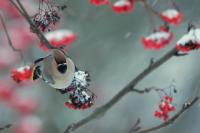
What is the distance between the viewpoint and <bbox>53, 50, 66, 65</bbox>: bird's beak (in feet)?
3.37

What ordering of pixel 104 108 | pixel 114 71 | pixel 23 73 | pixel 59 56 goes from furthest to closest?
1. pixel 114 71
2. pixel 104 108
3. pixel 23 73
4. pixel 59 56

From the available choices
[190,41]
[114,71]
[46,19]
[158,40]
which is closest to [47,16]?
[46,19]

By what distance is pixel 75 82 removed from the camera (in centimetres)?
111

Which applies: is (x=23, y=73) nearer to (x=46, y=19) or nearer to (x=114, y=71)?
(x=46, y=19)

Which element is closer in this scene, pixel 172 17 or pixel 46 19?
pixel 46 19

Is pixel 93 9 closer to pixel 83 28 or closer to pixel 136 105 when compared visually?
pixel 83 28

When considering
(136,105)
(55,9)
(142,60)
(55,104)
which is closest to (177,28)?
(142,60)

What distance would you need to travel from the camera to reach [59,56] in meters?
1.03

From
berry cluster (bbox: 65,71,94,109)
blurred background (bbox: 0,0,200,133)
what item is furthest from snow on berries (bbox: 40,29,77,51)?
blurred background (bbox: 0,0,200,133)

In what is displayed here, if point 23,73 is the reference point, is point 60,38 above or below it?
above

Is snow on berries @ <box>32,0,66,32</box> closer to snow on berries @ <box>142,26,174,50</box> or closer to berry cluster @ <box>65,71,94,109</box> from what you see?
berry cluster @ <box>65,71,94,109</box>

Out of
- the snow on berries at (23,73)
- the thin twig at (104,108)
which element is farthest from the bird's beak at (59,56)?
the snow on berries at (23,73)

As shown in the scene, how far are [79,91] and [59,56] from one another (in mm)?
132

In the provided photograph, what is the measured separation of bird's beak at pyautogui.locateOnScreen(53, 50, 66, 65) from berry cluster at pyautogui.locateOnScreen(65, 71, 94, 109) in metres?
0.08
